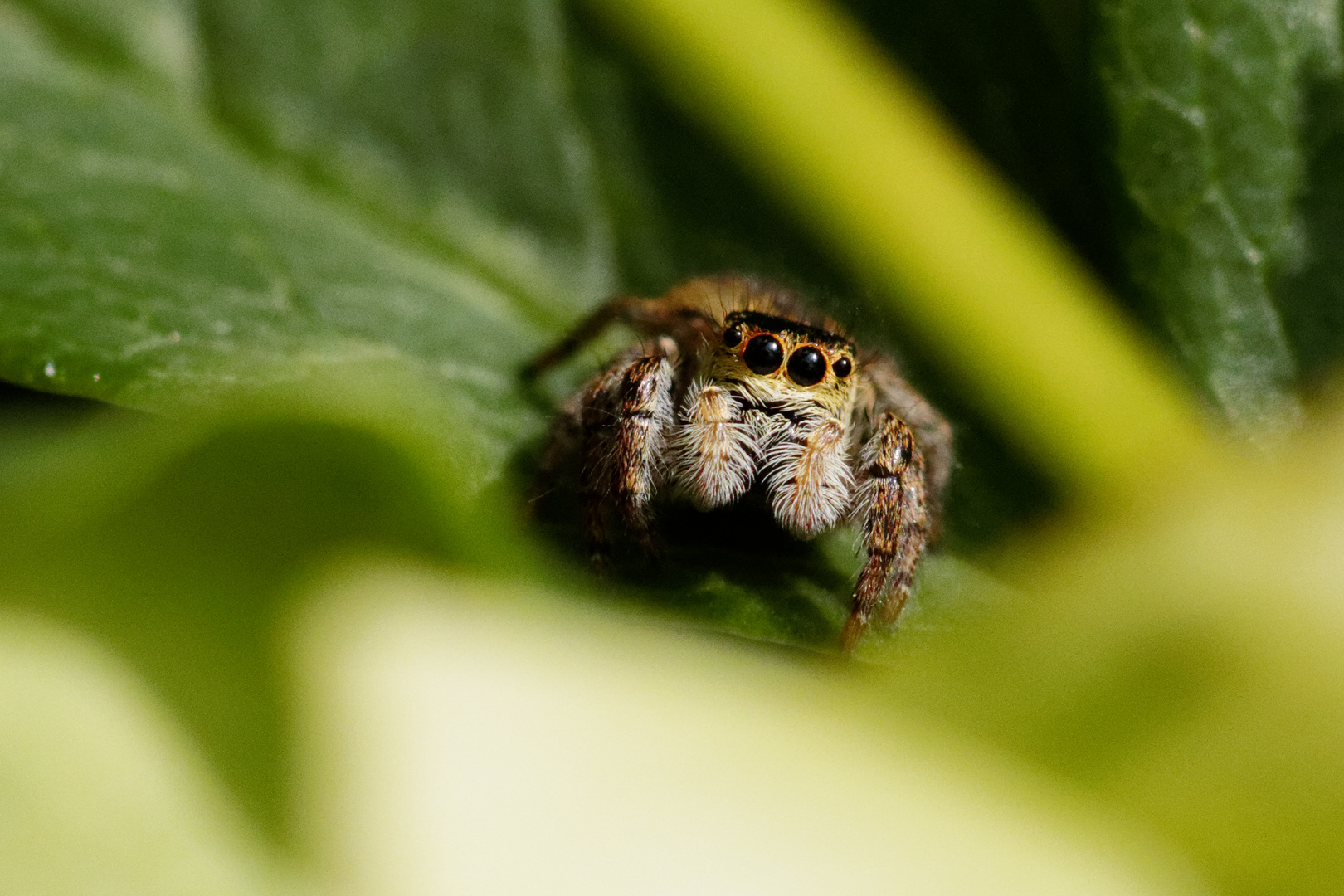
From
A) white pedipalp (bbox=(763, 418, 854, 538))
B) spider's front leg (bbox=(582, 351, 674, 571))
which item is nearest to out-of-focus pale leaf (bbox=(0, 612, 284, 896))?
spider's front leg (bbox=(582, 351, 674, 571))

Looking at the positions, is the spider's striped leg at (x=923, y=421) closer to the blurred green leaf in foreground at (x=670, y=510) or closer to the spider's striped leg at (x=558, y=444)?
the blurred green leaf in foreground at (x=670, y=510)

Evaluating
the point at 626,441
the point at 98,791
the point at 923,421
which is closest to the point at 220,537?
the point at 98,791

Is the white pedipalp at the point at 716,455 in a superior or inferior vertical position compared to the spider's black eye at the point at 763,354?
inferior

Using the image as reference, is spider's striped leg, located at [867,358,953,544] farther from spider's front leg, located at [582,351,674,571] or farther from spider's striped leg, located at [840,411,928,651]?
spider's front leg, located at [582,351,674,571]

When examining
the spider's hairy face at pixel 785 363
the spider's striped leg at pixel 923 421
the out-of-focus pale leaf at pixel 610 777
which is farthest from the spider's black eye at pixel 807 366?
the out-of-focus pale leaf at pixel 610 777

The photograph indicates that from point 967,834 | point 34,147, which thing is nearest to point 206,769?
point 967,834

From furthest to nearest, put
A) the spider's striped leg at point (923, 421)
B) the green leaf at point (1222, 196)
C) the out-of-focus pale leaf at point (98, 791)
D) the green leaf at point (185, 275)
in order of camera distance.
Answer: the spider's striped leg at point (923, 421) < the green leaf at point (1222, 196) < the green leaf at point (185, 275) < the out-of-focus pale leaf at point (98, 791)
